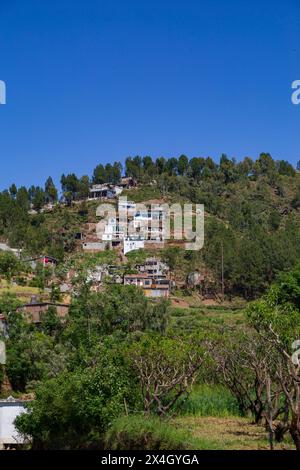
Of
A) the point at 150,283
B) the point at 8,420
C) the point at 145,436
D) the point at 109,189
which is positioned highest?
the point at 109,189

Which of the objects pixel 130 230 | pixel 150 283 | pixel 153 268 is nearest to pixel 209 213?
pixel 130 230

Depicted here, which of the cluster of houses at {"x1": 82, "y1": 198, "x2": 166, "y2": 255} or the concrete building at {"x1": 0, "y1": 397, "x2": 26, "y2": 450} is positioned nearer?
the concrete building at {"x1": 0, "y1": 397, "x2": 26, "y2": 450}

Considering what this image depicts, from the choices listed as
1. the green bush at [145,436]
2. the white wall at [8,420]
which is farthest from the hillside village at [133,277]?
the green bush at [145,436]

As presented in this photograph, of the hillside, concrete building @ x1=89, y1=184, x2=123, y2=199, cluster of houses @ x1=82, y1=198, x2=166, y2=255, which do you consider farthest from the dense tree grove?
concrete building @ x1=89, y1=184, x2=123, y2=199

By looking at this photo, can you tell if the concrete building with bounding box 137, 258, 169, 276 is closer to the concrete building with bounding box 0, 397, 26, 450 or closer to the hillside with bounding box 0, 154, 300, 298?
the hillside with bounding box 0, 154, 300, 298

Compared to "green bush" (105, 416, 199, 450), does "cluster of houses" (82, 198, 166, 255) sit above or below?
above

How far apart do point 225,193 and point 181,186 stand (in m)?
5.59

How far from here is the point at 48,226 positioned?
71125 millimetres

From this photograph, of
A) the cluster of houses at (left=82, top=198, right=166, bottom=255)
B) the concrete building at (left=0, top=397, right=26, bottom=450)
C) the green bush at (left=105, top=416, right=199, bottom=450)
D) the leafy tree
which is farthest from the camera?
the cluster of houses at (left=82, top=198, right=166, bottom=255)

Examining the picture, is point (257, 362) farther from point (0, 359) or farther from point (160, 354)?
point (0, 359)

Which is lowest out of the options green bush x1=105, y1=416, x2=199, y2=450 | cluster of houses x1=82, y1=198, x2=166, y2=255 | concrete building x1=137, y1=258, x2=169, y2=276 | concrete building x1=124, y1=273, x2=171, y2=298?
green bush x1=105, y1=416, x2=199, y2=450

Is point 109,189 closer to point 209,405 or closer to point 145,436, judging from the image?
point 209,405

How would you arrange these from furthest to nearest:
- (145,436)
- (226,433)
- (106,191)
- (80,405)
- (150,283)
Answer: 1. (106,191)
2. (150,283)
3. (226,433)
4. (80,405)
5. (145,436)

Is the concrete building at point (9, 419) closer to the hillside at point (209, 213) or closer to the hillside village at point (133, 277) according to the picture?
the hillside village at point (133, 277)
